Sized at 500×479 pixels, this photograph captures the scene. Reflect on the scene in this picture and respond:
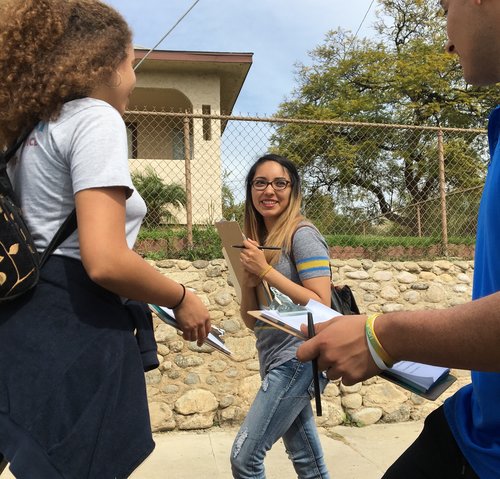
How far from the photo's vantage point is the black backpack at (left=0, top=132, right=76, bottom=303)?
4.47 feet

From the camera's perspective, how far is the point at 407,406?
5.43m

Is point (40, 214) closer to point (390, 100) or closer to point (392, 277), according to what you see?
point (392, 277)

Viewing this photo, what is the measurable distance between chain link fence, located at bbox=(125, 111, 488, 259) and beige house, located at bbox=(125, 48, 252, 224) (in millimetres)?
18

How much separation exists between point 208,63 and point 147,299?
1238 cm

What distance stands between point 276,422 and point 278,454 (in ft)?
6.92

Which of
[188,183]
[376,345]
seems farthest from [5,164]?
[188,183]

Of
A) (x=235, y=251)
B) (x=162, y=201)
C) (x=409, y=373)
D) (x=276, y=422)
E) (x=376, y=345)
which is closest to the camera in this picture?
(x=376, y=345)

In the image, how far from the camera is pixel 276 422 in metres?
2.61

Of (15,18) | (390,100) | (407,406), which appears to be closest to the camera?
(15,18)

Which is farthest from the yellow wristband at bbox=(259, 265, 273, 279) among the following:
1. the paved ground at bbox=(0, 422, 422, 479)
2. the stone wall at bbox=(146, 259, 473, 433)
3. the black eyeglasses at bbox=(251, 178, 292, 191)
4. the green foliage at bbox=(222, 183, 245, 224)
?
the green foliage at bbox=(222, 183, 245, 224)

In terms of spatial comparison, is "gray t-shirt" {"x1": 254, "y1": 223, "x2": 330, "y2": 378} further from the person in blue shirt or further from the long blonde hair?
the person in blue shirt

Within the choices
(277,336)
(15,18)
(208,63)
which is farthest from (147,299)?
(208,63)

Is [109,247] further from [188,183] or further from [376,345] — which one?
[188,183]

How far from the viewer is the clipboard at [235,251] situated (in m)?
2.89
